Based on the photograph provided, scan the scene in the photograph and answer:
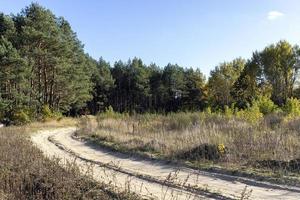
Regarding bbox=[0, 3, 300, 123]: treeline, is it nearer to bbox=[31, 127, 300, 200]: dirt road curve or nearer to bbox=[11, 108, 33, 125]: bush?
bbox=[11, 108, 33, 125]: bush

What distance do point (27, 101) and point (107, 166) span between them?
3814 centimetres

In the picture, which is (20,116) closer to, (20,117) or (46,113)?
(20,117)

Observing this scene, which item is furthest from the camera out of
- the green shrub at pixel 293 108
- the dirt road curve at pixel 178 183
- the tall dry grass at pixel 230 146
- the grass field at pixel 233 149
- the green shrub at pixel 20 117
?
the green shrub at pixel 20 117

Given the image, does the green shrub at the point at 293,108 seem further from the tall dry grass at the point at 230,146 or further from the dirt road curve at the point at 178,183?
the dirt road curve at the point at 178,183

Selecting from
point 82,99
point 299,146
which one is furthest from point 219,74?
point 299,146

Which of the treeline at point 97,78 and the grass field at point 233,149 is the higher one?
the treeline at point 97,78

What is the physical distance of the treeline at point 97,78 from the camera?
164ft

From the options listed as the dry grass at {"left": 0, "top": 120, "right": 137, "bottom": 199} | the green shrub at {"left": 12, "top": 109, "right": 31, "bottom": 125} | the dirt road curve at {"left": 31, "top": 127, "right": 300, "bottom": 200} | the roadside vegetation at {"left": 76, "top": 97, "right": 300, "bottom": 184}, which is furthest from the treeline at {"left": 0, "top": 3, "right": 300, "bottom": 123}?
the dry grass at {"left": 0, "top": 120, "right": 137, "bottom": 199}

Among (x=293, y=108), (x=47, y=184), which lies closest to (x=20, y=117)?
(x=293, y=108)

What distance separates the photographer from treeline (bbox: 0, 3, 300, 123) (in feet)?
164

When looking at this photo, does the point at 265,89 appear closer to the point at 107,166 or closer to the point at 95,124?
the point at 95,124

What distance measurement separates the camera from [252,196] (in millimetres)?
10227

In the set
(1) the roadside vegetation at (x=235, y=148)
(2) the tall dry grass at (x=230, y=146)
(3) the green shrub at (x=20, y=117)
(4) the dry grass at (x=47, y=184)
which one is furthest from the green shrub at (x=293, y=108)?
(3) the green shrub at (x=20, y=117)

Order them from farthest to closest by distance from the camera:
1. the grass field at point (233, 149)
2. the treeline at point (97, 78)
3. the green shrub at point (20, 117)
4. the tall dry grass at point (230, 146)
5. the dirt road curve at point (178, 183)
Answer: the treeline at point (97, 78)
the green shrub at point (20, 117)
the tall dry grass at point (230, 146)
the grass field at point (233, 149)
the dirt road curve at point (178, 183)
